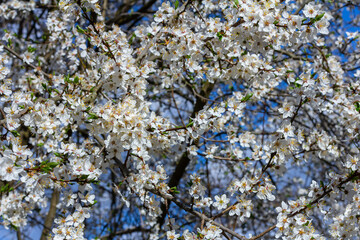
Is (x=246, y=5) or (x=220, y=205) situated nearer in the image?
(x=246, y=5)

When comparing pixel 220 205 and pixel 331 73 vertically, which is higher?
pixel 331 73

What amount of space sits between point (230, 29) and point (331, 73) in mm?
1435

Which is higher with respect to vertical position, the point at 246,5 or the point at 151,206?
the point at 246,5

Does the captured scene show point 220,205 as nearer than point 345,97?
Yes

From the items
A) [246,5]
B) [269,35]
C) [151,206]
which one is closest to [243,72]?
[269,35]

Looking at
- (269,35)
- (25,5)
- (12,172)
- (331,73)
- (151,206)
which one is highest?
(25,5)

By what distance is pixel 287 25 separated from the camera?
98.1 inches

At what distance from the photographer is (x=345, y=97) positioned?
3.20 m

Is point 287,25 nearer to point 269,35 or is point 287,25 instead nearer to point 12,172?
point 269,35

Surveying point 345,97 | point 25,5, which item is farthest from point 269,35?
point 25,5

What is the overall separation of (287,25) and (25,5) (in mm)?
3782

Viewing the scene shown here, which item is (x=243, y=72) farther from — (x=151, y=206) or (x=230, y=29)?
(x=151, y=206)

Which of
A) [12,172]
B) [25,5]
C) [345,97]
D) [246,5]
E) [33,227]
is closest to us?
[12,172]

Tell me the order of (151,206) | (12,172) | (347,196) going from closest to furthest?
(12,172) < (347,196) < (151,206)
